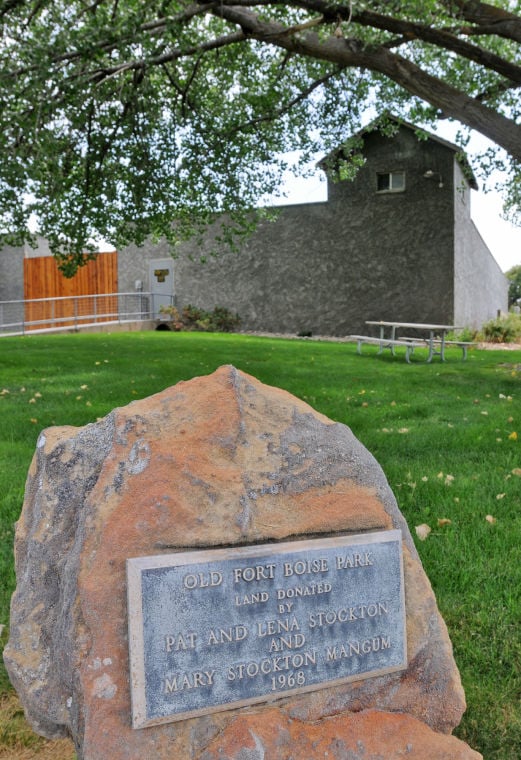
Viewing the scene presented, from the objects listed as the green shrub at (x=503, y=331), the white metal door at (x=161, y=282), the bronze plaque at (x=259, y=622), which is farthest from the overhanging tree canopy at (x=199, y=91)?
the white metal door at (x=161, y=282)

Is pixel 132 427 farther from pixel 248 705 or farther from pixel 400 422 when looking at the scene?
pixel 400 422

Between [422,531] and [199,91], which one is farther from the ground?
[199,91]

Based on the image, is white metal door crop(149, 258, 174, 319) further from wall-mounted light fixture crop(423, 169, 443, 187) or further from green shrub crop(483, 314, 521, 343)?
green shrub crop(483, 314, 521, 343)

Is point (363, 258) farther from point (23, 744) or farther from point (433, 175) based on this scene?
point (23, 744)

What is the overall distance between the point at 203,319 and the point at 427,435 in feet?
64.2

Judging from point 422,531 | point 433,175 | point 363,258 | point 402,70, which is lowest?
point 422,531

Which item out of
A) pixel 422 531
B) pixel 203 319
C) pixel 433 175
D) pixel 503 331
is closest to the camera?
pixel 422 531

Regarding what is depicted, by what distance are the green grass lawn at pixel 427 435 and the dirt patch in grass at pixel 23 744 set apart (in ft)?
0.97

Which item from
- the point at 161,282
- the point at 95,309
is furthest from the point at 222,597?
the point at 161,282

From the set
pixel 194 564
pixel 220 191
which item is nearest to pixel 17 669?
pixel 194 564

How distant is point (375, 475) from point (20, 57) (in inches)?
413

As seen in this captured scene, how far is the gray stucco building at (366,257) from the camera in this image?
22.8m

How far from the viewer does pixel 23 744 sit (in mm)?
2693

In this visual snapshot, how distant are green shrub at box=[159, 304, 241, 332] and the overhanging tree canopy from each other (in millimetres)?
10142
